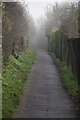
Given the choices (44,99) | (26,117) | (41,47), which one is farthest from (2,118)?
(41,47)

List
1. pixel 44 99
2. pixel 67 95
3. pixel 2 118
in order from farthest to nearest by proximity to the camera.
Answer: pixel 67 95 < pixel 44 99 < pixel 2 118

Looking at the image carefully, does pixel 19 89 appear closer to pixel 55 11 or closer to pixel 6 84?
pixel 6 84

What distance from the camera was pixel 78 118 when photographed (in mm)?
8586

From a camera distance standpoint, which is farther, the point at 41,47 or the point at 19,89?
the point at 41,47

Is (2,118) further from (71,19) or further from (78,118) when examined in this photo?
(71,19)

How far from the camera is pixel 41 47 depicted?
6431cm

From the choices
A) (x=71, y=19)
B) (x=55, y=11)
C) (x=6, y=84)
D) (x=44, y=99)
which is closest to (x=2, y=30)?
(x=6, y=84)

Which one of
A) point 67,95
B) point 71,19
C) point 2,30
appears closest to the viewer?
point 67,95

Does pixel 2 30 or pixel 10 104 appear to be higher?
pixel 2 30

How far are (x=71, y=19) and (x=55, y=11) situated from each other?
28603mm

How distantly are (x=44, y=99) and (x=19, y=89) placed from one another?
1645mm

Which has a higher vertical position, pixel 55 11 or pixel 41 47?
pixel 55 11

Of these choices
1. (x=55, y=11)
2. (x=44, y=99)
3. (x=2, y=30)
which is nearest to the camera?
(x=44, y=99)

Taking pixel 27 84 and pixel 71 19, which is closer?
pixel 27 84
